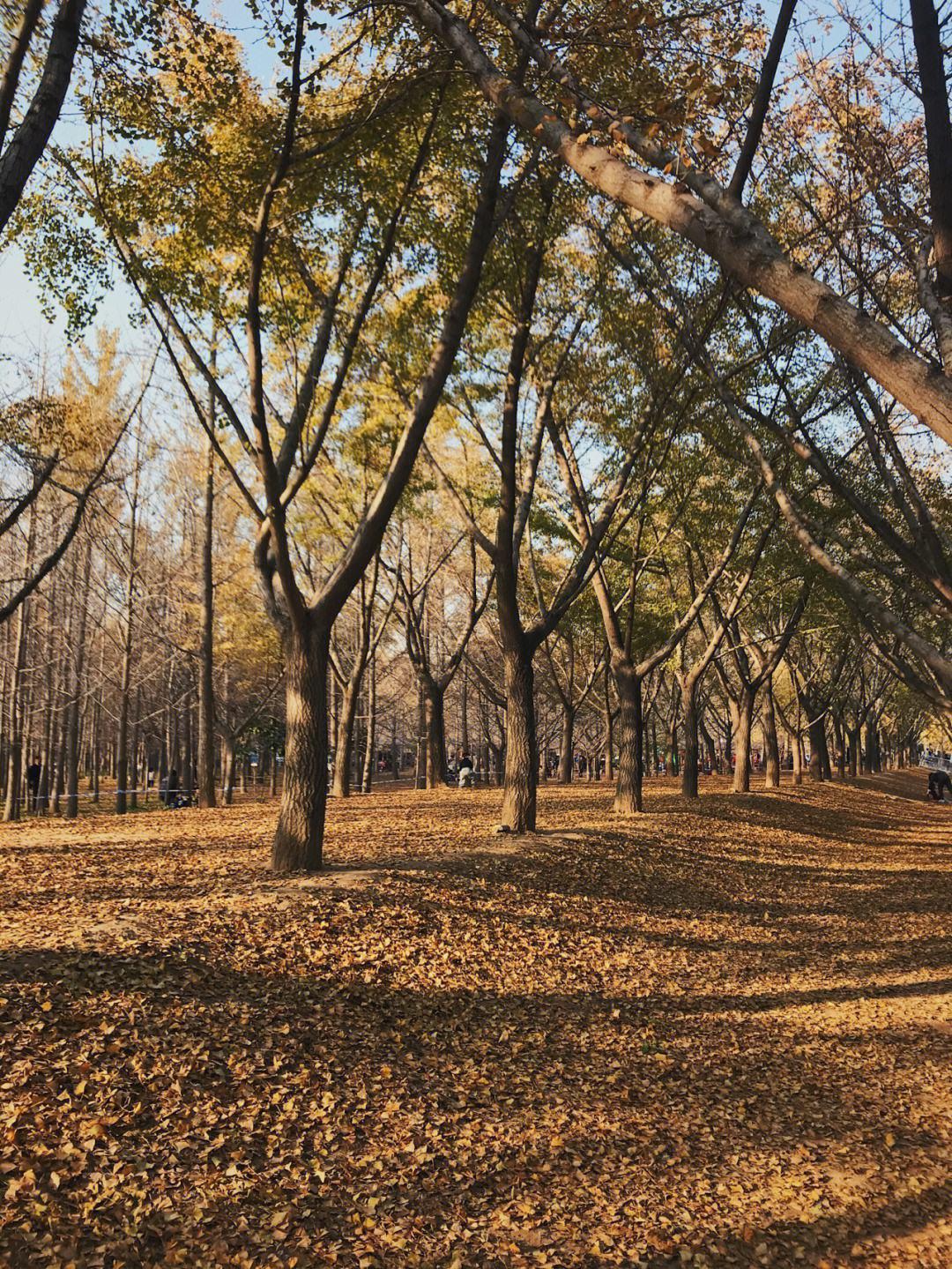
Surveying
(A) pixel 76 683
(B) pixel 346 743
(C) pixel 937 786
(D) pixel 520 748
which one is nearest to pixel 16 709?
(A) pixel 76 683

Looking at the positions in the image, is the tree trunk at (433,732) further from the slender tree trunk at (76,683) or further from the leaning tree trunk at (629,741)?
the slender tree trunk at (76,683)

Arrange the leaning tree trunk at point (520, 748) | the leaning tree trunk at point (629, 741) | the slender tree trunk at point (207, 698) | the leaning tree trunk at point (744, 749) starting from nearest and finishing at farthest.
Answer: the leaning tree trunk at point (520, 748), the leaning tree trunk at point (629, 741), the slender tree trunk at point (207, 698), the leaning tree trunk at point (744, 749)

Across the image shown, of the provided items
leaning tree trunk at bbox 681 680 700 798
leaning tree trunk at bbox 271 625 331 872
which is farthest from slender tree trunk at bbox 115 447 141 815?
leaning tree trunk at bbox 681 680 700 798

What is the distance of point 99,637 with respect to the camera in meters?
28.3

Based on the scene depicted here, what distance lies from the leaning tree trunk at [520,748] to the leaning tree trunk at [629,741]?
13.2 feet

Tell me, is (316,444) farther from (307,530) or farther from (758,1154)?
(307,530)

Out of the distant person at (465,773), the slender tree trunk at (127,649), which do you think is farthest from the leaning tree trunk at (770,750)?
the slender tree trunk at (127,649)

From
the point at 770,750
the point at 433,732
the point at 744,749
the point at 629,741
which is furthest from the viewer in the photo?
the point at 770,750

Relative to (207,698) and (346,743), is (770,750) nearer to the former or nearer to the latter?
(346,743)

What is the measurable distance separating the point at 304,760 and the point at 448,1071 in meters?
3.77

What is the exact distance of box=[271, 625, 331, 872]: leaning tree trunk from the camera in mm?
8484

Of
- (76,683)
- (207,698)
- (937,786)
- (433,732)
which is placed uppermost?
(76,683)

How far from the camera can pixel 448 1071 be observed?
5.44 metres

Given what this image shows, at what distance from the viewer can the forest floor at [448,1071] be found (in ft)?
12.6
